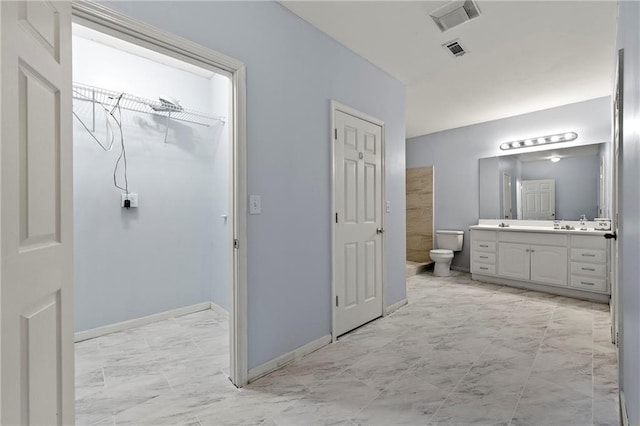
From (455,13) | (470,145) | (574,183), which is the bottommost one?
(574,183)

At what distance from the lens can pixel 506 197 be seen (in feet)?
16.1

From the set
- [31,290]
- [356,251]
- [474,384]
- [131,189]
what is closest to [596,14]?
[356,251]

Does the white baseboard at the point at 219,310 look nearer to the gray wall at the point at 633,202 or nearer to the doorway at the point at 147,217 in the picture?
the doorway at the point at 147,217

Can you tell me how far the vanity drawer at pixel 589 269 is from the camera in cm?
363

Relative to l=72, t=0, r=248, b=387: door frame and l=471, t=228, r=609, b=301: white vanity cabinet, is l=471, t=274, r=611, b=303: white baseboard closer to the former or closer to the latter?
l=471, t=228, r=609, b=301: white vanity cabinet

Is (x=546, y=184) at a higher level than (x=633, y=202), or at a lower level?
higher

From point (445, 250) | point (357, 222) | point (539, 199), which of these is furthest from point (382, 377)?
point (539, 199)

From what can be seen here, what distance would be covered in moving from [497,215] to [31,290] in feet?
18.0

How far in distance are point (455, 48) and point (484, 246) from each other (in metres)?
2.98

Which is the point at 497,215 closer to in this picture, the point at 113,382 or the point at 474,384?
the point at 474,384

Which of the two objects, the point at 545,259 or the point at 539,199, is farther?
the point at 539,199

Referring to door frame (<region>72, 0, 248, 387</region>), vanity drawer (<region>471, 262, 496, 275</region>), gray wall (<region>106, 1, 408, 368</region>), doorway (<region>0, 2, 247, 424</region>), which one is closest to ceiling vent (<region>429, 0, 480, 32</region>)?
gray wall (<region>106, 1, 408, 368</region>)

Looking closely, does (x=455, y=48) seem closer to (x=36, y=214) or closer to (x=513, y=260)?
(x=513, y=260)

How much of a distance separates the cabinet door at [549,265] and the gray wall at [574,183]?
726 mm
